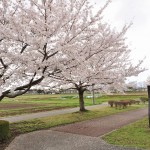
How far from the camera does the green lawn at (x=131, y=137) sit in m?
11.4

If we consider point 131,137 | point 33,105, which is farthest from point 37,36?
point 33,105

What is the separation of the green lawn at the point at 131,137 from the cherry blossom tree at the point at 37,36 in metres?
4.11

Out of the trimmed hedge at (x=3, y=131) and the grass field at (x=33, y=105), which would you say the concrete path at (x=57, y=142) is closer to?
the trimmed hedge at (x=3, y=131)

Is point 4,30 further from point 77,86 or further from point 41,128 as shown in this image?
point 77,86

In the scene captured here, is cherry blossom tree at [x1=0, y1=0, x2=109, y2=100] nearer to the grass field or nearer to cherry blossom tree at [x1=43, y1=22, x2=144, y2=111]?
cherry blossom tree at [x1=43, y1=22, x2=144, y2=111]

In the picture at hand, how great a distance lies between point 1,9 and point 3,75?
2.89 m

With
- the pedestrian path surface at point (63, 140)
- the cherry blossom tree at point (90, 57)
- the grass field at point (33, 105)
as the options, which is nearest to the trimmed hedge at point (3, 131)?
the pedestrian path surface at point (63, 140)

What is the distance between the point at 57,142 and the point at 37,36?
4.71m

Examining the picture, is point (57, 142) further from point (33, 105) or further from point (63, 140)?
point (33, 105)

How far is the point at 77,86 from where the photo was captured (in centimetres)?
2503

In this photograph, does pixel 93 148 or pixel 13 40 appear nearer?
pixel 93 148

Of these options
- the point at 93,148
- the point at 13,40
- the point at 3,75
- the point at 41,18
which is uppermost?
the point at 41,18

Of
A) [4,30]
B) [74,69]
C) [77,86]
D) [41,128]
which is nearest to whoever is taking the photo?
[4,30]

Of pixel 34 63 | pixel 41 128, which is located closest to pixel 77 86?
pixel 41 128
